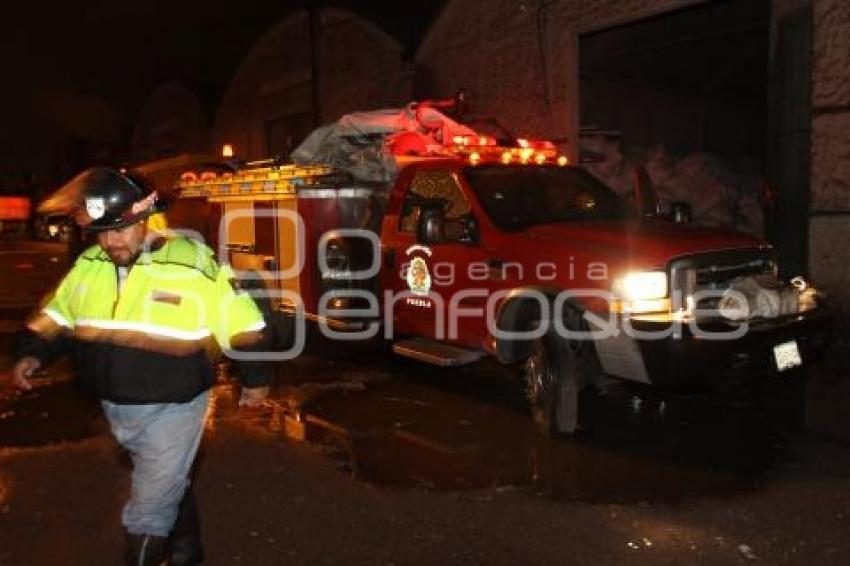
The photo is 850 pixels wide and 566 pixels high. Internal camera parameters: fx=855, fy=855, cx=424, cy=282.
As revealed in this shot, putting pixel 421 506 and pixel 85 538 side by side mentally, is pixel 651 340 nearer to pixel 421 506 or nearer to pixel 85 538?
pixel 421 506

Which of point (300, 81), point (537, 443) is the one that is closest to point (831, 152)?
point (537, 443)

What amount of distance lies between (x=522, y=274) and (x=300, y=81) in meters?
15.1

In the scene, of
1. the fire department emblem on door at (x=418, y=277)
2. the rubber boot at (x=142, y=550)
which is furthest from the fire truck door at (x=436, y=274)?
the rubber boot at (x=142, y=550)

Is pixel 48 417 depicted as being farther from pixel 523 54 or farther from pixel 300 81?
pixel 300 81

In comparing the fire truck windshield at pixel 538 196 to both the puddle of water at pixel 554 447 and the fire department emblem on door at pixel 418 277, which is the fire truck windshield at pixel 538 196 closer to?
the fire department emblem on door at pixel 418 277

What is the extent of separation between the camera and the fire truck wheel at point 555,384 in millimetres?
5809

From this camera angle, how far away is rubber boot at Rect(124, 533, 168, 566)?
317cm

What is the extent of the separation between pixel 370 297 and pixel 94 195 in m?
4.54

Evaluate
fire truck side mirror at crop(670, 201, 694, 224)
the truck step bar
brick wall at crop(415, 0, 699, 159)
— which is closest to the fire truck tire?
the truck step bar

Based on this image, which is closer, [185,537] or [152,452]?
[152,452]

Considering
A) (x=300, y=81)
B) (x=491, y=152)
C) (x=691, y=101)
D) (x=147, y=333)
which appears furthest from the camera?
(x=300, y=81)

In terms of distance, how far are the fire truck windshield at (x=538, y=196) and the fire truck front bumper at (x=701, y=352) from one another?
4.42 ft

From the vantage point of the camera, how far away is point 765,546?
407 cm

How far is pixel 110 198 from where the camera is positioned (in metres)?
3.13
